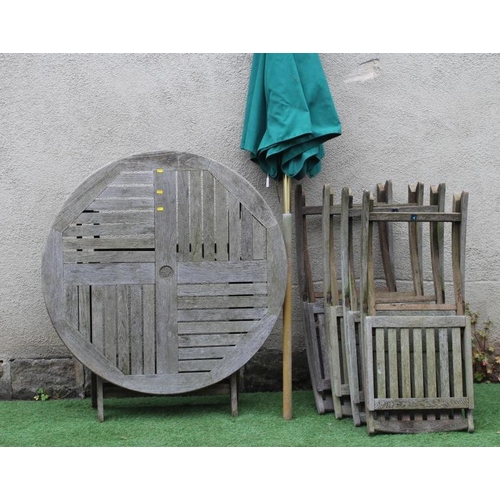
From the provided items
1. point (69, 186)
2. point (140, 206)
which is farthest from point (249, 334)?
point (69, 186)

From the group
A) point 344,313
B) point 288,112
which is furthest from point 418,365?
point 288,112

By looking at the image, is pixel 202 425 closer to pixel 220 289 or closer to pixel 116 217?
pixel 220 289

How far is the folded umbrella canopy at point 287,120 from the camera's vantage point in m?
4.45

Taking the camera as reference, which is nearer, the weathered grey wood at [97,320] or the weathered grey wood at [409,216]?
the weathered grey wood at [409,216]

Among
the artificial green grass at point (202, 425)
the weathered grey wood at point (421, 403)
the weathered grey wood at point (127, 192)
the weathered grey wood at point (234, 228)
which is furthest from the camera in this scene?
the weathered grey wood at point (234, 228)

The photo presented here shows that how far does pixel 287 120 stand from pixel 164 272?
1.11m

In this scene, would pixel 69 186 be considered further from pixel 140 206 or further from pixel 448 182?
pixel 448 182

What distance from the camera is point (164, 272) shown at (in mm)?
4305

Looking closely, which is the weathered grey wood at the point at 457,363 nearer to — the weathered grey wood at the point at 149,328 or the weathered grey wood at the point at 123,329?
the weathered grey wood at the point at 149,328

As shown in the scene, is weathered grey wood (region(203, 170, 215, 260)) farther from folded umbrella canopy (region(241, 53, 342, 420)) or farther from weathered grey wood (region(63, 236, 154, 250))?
folded umbrella canopy (region(241, 53, 342, 420))

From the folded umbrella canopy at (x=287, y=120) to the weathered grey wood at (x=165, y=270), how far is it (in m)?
0.64

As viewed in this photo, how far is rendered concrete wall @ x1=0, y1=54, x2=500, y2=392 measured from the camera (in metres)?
4.88

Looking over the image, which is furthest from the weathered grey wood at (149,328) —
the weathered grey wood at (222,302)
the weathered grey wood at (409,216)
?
the weathered grey wood at (409,216)

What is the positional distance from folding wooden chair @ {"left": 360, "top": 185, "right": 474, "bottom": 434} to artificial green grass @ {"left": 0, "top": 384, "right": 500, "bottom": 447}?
0.38 ft
